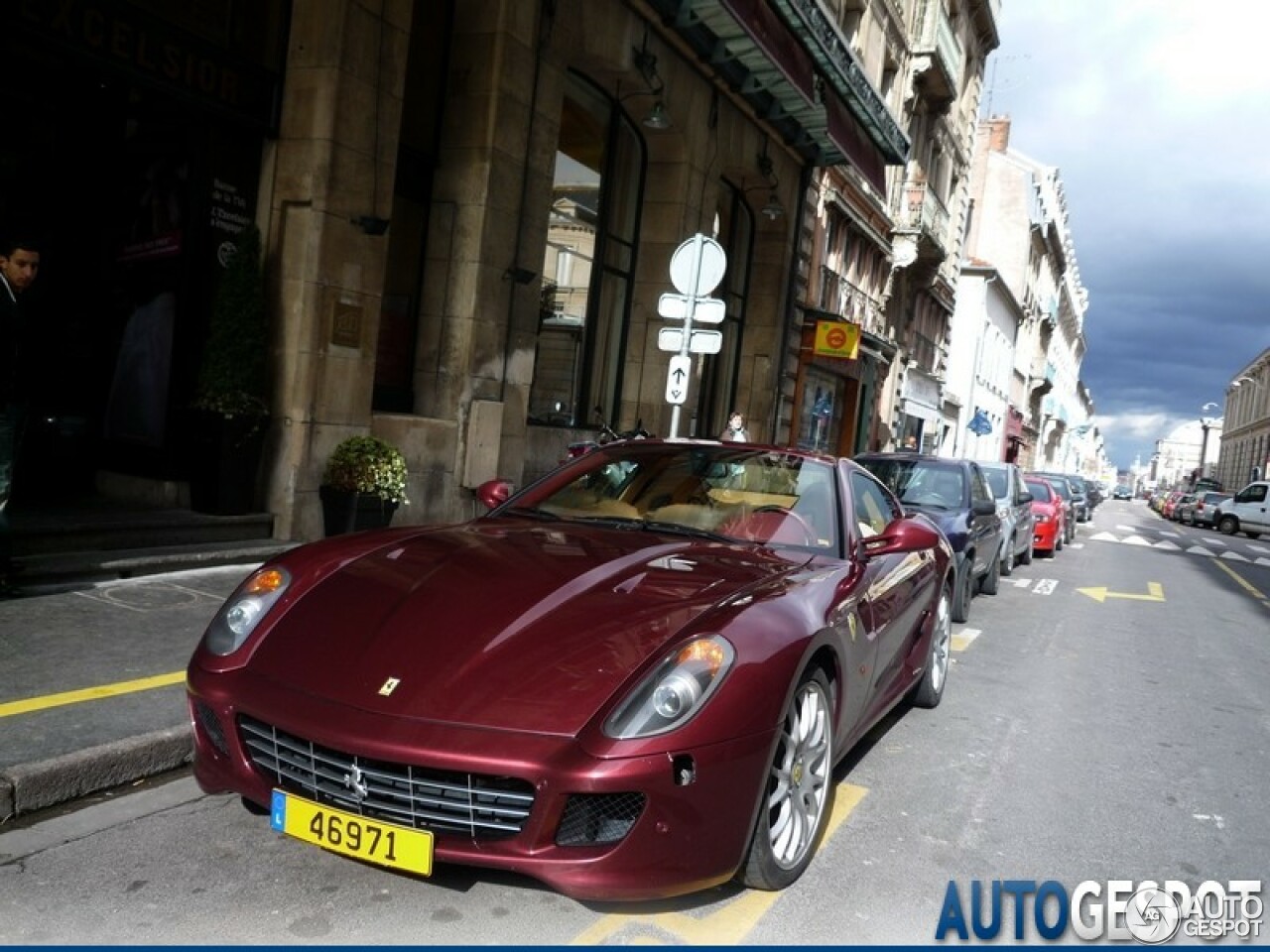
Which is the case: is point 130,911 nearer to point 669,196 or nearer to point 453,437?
point 453,437

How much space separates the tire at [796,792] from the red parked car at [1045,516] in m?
14.8

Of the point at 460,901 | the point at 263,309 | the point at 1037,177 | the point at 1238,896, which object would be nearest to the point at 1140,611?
the point at 1238,896

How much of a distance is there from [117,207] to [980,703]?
7.60m

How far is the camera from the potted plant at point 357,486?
27.0 feet

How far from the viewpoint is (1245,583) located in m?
16.0

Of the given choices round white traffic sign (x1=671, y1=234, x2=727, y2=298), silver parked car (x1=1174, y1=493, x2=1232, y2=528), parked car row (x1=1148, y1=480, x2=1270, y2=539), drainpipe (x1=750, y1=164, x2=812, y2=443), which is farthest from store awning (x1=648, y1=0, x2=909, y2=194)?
silver parked car (x1=1174, y1=493, x2=1232, y2=528)

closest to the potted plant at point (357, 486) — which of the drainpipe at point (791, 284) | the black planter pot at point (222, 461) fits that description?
the black planter pot at point (222, 461)

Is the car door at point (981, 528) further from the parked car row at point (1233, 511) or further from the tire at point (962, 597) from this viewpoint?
the parked car row at point (1233, 511)

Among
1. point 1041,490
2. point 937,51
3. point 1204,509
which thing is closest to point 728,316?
point 1041,490

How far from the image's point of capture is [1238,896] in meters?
3.53

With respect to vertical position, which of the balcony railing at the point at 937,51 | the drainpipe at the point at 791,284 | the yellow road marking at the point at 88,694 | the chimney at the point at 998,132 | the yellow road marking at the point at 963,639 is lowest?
the yellow road marking at the point at 88,694

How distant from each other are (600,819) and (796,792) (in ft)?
Result: 2.87

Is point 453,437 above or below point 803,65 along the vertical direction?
below

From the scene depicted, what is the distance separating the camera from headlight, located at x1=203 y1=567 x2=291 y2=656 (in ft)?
10.3
